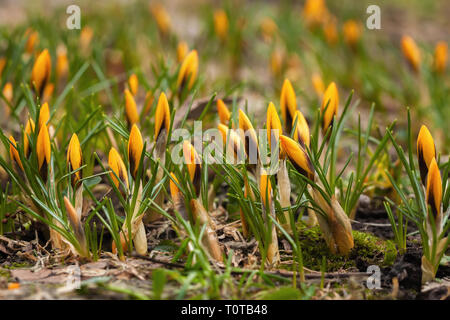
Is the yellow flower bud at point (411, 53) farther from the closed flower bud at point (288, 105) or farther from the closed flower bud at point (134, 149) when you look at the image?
the closed flower bud at point (134, 149)

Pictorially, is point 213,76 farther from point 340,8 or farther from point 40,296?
point 40,296

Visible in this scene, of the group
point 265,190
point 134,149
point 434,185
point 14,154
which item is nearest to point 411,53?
point 434,185

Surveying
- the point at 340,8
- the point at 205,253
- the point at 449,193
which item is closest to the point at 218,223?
the point at 205,253

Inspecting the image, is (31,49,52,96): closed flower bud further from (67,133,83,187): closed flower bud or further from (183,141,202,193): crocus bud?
(183,141,202,193): crocus bud

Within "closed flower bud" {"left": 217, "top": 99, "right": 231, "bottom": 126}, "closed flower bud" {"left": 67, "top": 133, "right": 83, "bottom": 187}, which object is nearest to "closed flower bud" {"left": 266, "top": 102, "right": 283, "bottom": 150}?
"closed flower bud" {"left": 217, "top": 99, "right": 231, "bottom": 126}

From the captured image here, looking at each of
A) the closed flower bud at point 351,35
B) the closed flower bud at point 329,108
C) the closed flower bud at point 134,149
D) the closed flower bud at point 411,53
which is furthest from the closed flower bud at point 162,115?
the closed flower bud at point 351,35

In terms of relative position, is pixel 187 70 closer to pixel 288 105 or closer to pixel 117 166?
pixel 288 105
